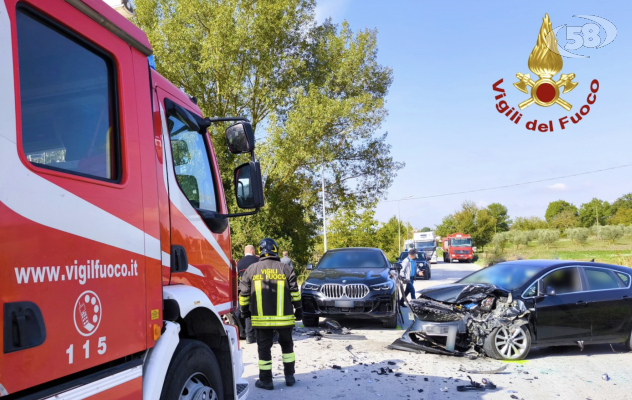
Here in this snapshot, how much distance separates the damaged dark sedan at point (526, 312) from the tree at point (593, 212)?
84.7m

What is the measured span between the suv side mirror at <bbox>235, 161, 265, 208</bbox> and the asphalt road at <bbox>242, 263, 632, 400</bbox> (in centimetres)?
271

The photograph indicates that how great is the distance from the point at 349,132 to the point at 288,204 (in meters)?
4.05

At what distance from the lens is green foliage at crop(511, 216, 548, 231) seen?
7300 cm

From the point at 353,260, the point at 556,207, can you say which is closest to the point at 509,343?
the point at 353,260

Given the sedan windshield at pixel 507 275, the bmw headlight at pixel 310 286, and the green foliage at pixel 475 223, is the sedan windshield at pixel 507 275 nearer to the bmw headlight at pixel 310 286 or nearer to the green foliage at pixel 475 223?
the bmw headlight at pixel 310 286

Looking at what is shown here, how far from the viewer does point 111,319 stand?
2.34 meters

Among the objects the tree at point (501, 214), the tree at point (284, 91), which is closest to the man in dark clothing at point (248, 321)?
the tree at point (284, 91)

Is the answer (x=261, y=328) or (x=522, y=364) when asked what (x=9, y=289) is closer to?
(x=261, y=328)

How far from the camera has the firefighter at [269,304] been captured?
18.9 ft

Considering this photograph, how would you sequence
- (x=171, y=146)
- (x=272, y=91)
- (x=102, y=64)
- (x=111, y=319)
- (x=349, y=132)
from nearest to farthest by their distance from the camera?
(x=111, y=319), (x=102, y=64), (x=171, y=146), (x=272, y=91), (x=349, y=132)

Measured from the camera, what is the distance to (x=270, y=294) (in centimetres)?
580

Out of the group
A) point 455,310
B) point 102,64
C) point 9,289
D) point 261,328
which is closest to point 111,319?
point 9,289

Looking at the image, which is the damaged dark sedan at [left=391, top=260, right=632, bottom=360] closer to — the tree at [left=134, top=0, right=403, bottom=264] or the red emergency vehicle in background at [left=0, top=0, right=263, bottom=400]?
the red emergency vehicle in background at [left=0, top=0, right=263, bottom=400]

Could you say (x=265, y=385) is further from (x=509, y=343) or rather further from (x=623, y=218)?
(x=623, y=218)
